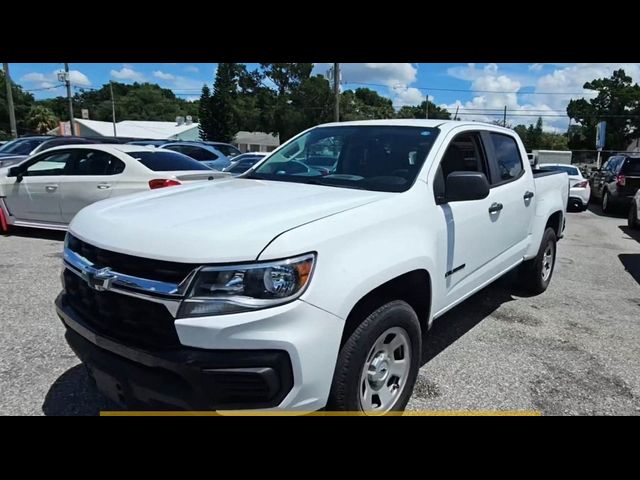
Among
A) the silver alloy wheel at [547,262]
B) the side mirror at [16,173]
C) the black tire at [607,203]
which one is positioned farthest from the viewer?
the black tire at [607,203]

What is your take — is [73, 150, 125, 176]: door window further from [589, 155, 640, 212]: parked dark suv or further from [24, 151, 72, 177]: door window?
[589, 155, 640, 212]: parked dark suv

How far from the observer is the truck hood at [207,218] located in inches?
78.7

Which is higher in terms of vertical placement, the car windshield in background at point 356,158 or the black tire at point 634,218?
the car windshield in background at point 356,158

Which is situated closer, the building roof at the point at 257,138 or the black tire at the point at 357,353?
the black tire at the point at 357,353

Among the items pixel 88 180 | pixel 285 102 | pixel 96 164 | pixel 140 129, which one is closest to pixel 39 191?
pixel 88 180

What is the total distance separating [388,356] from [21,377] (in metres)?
2.57

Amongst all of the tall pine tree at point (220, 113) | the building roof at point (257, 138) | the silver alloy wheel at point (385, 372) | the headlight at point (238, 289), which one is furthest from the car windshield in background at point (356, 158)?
the building roof at point (257, 138)

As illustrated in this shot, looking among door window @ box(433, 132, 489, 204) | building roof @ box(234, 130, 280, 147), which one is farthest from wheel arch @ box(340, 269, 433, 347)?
building roof @ box(234, 130, 280, 147)

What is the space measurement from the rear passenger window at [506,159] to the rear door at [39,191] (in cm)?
652

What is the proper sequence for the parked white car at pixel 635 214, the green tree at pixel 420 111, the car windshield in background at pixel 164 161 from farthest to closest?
the green tree at pixel 420 111, the parked white car at pixel 635 214, the car windshield in background at pixel 164 161

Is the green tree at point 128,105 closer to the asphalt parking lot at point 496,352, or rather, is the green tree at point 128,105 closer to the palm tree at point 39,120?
the palm tree at point 39,120

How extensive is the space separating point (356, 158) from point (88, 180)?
542 centimetres
